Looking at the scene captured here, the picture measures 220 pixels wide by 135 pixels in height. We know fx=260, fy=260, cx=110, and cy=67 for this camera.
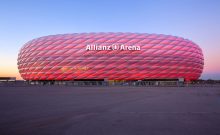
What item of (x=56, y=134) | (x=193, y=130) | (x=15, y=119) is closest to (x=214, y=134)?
(x=193, y=130)

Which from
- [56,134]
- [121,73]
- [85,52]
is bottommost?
[56,134]

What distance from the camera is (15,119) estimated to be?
794 centimetres

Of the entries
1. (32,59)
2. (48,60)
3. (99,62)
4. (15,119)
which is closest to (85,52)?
(99,62)

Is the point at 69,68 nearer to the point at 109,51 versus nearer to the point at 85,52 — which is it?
the point at 85,52

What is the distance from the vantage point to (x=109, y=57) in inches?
2972

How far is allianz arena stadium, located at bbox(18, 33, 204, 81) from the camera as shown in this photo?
249 ft

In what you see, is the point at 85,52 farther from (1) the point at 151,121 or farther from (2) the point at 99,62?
(1) the point at 151,121

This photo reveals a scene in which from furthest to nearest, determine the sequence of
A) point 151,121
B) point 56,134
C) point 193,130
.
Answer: point 151,121
point 193,130
point 56,134

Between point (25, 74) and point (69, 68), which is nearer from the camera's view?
point (69, 68)

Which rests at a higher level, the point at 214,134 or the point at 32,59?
the point at 32,59

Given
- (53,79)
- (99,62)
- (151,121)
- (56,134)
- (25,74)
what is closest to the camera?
(56,134)

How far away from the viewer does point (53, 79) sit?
266 feet

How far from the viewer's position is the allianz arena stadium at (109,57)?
249 feet

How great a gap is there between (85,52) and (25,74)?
87.3 ft
